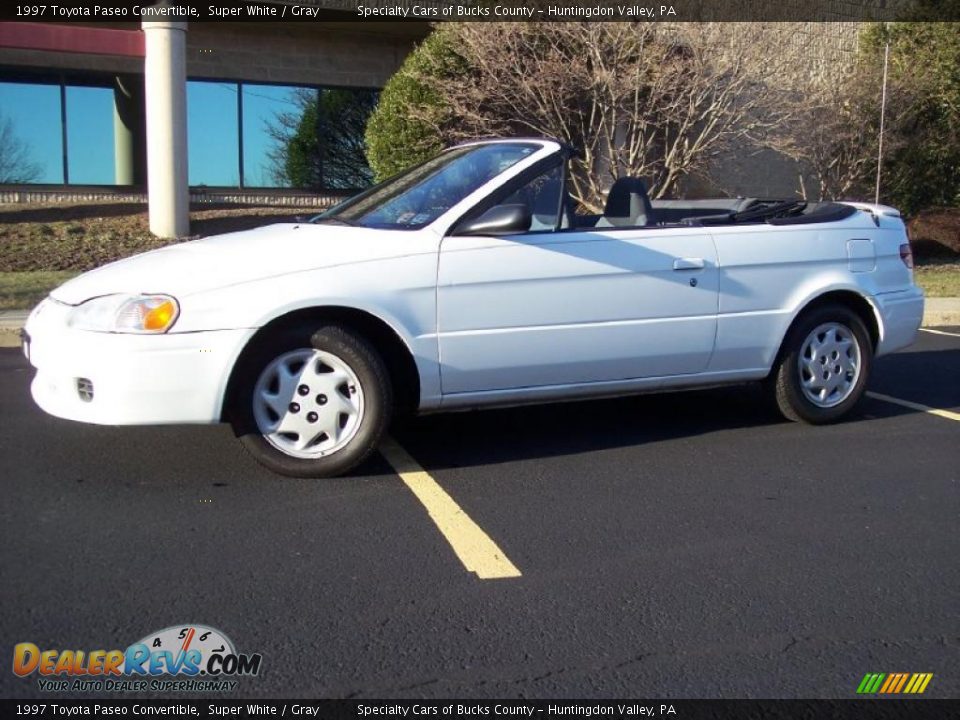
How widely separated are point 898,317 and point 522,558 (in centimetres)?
355

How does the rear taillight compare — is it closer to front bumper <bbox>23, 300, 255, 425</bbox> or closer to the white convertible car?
the white convertible car

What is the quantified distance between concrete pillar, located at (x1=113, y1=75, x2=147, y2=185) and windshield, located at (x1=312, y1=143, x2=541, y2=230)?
1285 cm

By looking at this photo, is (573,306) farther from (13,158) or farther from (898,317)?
(13,158)

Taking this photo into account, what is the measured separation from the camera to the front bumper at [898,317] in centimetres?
634

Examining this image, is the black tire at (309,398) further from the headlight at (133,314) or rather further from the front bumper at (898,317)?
the front bumper at (898,317)

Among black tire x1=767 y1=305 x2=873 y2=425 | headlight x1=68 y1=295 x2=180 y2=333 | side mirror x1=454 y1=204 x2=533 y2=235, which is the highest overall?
side mirror x1=454 y1=204 x2=533 y2=235

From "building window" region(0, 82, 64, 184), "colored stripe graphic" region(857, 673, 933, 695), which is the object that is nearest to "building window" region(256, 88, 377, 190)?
"building window" region(0, 82, 64, 184)

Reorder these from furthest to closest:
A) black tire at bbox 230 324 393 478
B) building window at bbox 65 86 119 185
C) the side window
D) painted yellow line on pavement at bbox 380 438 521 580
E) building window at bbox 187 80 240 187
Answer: building window at bbox 187 80 240 187 < building window at bbox 65 86 119 185 < the side window < black tire at bbox 230 324 393 478 < painted yellow line on pavement at bbox 380 438 521 580

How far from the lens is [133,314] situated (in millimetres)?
4672

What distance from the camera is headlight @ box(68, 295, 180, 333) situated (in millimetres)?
4641

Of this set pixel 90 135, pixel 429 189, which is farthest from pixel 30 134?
A: pixel 429 189

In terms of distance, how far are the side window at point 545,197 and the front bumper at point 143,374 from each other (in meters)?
1.74

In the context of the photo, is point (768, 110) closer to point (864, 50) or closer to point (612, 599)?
point (864, 50)
